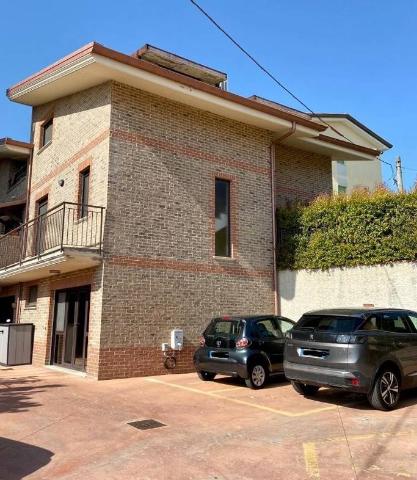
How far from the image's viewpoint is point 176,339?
38.9ft

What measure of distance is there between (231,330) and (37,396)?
3926mm

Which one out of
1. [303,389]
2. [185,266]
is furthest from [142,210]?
[303,389]

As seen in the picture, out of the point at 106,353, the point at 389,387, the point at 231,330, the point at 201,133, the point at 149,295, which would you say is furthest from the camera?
the point at 201,133

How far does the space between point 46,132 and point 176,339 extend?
934 cm

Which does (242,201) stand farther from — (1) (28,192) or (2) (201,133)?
(1) (28,192)

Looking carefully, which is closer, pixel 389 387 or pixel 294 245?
pixel 389 387

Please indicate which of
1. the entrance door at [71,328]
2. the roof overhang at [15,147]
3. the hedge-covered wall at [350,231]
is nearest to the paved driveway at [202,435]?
the entrance door at [71,328]

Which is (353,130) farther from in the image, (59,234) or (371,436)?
(371,436)

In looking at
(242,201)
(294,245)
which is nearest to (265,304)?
(294,245)

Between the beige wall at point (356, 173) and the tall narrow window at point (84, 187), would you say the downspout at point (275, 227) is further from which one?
the beige wall at point (356, 173)

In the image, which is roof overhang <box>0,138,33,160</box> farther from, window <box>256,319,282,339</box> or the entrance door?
window <box>256,319,282,339</box>

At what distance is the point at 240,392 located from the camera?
933 cm

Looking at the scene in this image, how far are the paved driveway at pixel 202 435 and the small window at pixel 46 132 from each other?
31.6 feet

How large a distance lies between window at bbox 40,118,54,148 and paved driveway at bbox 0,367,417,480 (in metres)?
9.64
